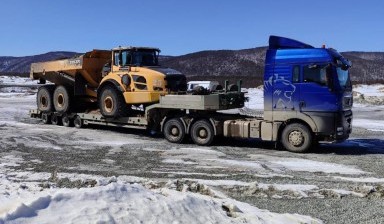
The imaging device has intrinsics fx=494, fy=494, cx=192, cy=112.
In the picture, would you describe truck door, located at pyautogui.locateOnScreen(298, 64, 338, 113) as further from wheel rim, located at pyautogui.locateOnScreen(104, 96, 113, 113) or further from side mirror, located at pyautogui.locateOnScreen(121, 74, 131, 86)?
wheel rim, located at pyautogui.locateOnScreen(104, 96, 113, 113)

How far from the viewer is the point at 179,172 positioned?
10023mm

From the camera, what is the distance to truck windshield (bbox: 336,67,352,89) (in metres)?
12.4

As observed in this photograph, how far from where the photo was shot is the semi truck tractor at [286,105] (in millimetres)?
12250

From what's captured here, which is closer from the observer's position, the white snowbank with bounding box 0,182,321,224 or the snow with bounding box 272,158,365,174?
the white snowbank with bounding box 0,182,321,224

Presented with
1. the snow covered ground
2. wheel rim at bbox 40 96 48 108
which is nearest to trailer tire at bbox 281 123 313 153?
the snow covered ground

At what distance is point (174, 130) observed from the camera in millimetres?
14555

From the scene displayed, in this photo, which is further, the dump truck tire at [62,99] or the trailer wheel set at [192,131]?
the dump truck tire at [62,99]

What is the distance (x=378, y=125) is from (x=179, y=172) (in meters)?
11.7

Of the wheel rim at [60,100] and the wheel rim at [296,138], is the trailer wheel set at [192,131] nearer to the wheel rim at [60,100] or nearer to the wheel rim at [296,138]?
the wheel rim at [296,138]

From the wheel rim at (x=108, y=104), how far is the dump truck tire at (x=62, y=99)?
257 centimetres

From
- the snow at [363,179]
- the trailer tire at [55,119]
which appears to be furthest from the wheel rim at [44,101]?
the snow at [363,179]

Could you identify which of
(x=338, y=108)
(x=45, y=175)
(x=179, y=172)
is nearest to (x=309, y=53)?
(x=338, y=108)

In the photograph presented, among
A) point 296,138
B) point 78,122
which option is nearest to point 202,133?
point 296,138

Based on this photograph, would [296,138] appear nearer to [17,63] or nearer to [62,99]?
[62,99]
